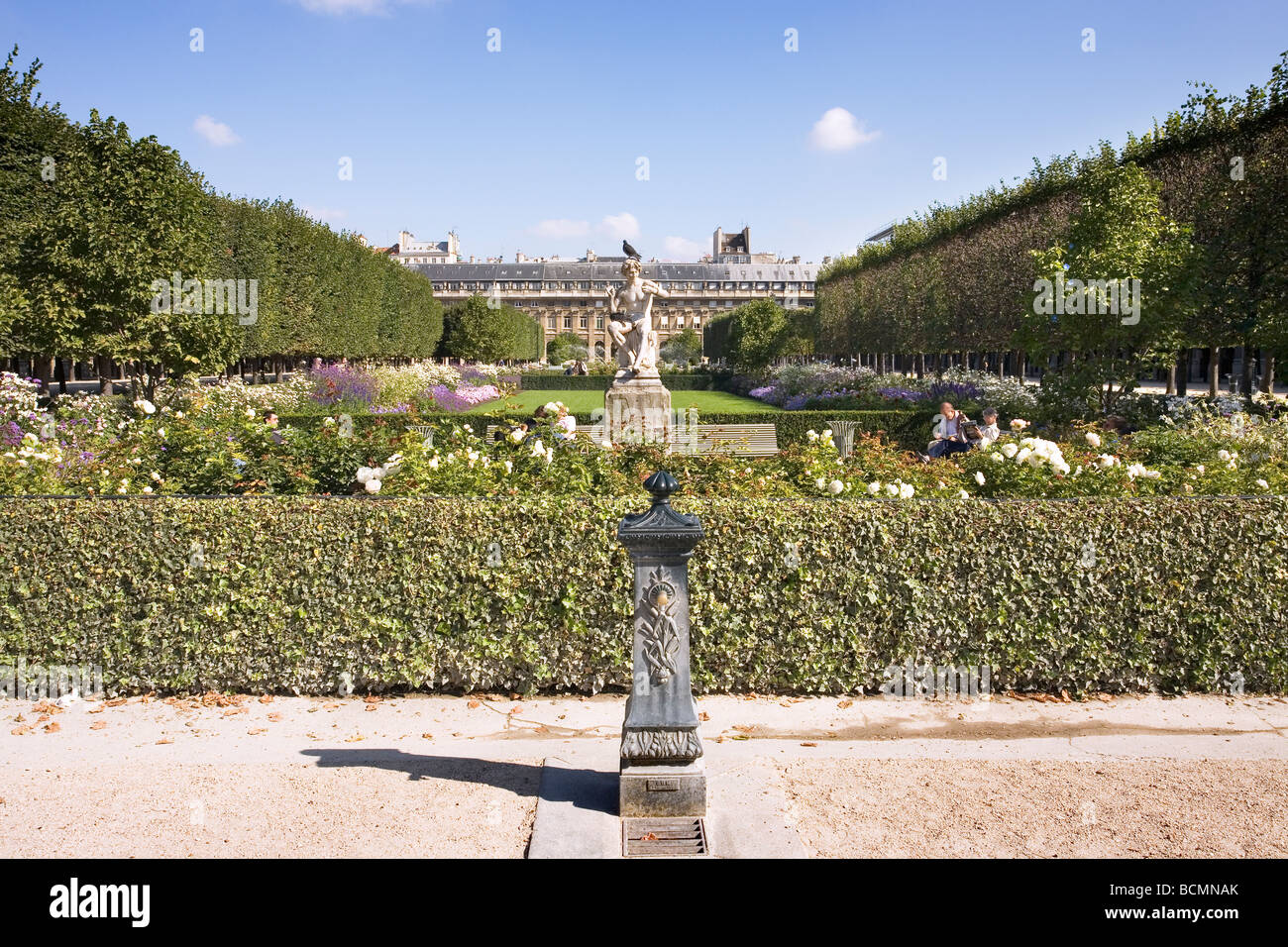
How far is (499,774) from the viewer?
4.59m

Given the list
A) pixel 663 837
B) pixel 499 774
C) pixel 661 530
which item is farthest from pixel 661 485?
pixel 499 774

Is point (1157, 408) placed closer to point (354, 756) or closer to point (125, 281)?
point (354, 756)

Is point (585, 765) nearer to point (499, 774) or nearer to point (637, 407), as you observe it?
point (499, 774)

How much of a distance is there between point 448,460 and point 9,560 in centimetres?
266

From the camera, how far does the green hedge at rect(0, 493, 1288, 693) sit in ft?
18.4

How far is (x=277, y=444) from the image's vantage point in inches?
301

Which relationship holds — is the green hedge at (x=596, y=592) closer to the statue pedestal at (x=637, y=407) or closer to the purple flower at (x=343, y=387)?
the statue pedestal at (x=637, y=407)

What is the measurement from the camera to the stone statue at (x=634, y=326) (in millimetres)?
16078

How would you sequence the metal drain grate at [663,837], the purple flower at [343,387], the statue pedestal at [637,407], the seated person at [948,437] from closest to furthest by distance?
the metal drain grate at [663,837] → the seated person at [948,437] → the statue pedestal at [637,407] → the purple flower at [343,387]

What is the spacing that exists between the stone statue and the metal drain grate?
1239 centimetres

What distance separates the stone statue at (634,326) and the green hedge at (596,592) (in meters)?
10.6

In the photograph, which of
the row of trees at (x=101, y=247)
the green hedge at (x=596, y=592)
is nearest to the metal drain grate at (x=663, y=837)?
the green hedge at (x=596, y=592)

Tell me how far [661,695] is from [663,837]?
57cm

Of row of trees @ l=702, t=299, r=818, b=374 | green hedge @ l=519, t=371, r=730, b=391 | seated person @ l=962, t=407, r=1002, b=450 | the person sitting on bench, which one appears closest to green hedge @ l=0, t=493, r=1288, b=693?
seated person @ l=962, t=407, r=1002, b=450
